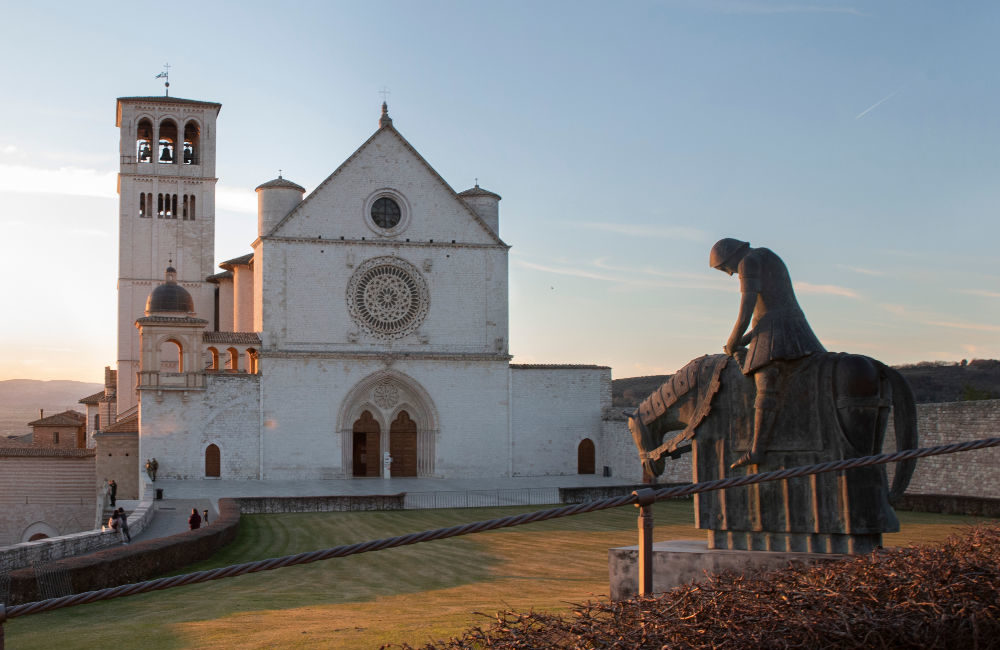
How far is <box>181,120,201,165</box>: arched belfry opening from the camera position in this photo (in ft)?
190

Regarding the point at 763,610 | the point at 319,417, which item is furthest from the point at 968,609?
the point at 319,417

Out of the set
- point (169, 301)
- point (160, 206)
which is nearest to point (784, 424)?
point (169, 301)

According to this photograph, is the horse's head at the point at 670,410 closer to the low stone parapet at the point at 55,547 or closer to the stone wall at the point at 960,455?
the low stone parapet at the point at 55,547

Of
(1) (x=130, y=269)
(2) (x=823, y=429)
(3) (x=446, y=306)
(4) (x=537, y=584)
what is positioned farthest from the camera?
(1) (x=130, y=269)

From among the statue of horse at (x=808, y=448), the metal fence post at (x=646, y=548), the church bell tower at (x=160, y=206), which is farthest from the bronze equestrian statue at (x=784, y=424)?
the church bell tower at (x=160, y=206)

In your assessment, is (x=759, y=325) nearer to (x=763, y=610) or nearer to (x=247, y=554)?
(x=763, y=610)

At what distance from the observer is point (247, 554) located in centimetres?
2238

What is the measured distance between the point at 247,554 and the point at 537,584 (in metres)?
11.1

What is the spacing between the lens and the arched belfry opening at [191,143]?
58.0 meters

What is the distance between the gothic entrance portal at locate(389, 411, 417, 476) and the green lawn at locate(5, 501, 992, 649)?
1880cm

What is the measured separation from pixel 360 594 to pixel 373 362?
31815 mm

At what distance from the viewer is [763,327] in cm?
895

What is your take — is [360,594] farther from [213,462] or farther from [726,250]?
[213,462]

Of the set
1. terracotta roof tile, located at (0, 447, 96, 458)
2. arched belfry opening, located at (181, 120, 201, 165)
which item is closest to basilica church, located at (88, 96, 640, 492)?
terracotta roof tile, located at (0, 447, 96, 458)
